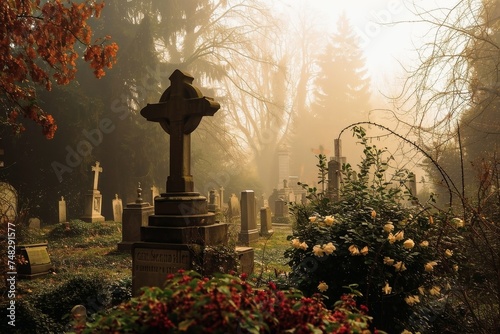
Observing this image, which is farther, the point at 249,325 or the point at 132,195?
the point at 132,195

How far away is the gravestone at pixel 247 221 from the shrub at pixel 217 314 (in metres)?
11.0

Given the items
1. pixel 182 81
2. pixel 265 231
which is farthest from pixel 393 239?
pixel 265 231

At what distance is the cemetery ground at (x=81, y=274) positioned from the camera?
5355 mm

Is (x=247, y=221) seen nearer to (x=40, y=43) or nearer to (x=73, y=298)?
(x=73, y=298)

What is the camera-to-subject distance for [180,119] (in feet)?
21.8

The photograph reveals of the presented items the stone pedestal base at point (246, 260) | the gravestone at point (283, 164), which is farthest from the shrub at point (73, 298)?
the gravestone at point (283, 164)

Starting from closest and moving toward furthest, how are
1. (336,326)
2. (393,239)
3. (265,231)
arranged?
1. (336,326)
2. (393,239)
3. (265,231)

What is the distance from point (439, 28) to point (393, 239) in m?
5.44

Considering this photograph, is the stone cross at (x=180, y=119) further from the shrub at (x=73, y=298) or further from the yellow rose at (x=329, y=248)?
the yellow rose at (x=329, y=248)

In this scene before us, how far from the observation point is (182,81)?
6777mm

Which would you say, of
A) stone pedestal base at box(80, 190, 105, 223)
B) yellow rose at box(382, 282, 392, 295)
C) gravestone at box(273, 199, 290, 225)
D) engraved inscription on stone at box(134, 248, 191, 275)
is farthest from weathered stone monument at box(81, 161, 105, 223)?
yellow rose at box(382, 282, 392, 295)

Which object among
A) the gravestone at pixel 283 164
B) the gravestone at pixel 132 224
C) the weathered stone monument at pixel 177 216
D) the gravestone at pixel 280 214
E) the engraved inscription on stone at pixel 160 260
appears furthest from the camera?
the gravestone at pixel 283 164

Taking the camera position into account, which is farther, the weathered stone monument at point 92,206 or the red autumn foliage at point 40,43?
the weathered stone monument at point 92,206

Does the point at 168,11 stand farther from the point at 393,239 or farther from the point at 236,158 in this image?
the point at 393,239
